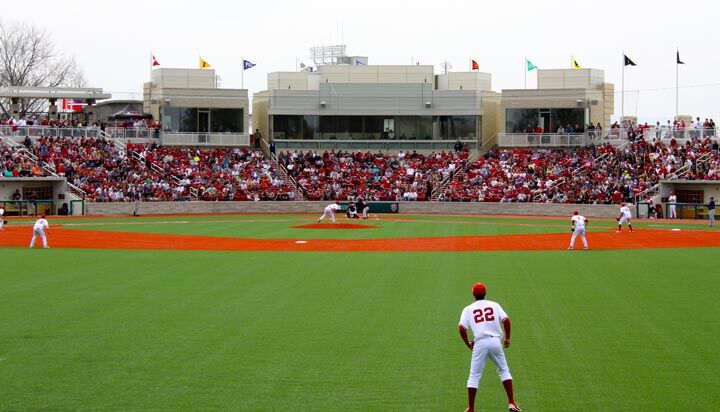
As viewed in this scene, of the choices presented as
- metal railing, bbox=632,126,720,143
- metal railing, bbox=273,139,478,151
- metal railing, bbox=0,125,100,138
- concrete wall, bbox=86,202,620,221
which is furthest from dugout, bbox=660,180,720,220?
metal railing, bbox=0,125,100,138

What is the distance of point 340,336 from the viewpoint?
53.2 feet

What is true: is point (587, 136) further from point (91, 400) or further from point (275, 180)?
point (91, 400)

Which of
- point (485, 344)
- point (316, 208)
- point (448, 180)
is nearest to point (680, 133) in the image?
point (448, 180)

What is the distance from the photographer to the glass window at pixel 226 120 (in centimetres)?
7469

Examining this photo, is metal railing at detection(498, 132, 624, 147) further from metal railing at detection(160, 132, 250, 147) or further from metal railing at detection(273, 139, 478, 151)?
metal railing at detection(160, 132, 250, 147)

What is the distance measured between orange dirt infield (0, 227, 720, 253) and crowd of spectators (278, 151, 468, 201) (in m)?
25.2

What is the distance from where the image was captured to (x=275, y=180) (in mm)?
67562

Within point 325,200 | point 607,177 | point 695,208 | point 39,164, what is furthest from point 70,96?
point 695,208

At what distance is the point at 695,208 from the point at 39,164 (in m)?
42.4

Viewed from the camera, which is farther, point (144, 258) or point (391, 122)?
point (391, 122)

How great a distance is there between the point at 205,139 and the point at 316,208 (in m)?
14.9

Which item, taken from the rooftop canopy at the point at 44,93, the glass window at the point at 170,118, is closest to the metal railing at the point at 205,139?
the glass window at the point at 170,118

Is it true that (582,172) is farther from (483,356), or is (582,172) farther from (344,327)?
(483,356)

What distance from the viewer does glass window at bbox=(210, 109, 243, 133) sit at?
7469 centimetres
